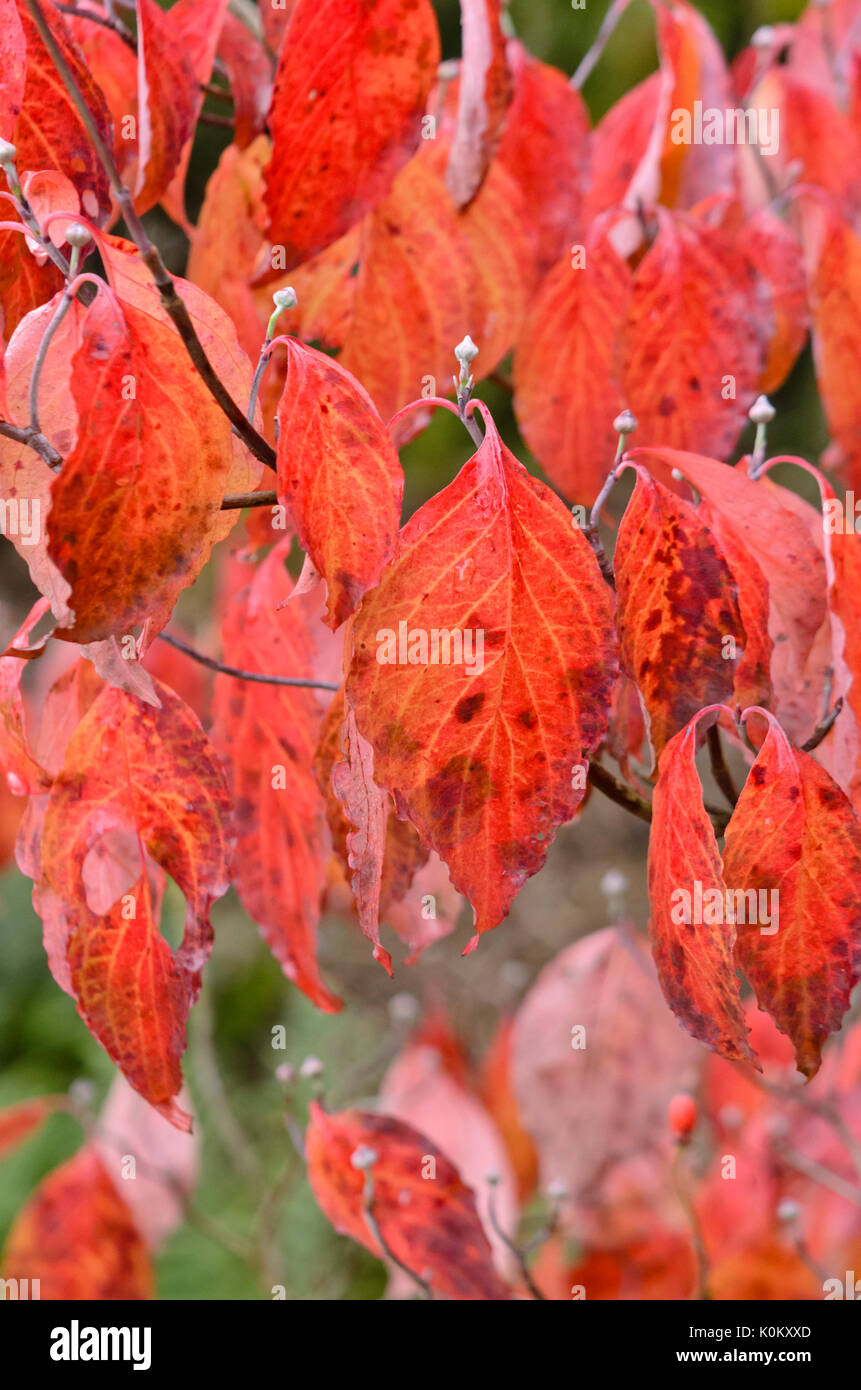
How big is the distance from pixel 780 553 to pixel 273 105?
345mm

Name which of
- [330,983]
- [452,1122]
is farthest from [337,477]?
[330,983]

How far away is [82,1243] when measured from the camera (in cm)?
122

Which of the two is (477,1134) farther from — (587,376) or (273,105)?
(273,105)

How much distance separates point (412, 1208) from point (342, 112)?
0.68m

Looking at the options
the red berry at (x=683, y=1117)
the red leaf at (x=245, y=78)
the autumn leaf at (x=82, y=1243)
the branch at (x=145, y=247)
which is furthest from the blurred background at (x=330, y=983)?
the branch at (x=145, y=247)

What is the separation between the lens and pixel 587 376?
81 cm

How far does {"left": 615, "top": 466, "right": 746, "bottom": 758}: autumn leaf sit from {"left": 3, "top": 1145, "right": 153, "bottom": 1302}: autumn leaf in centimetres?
99

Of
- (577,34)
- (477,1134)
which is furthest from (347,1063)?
(577,34)

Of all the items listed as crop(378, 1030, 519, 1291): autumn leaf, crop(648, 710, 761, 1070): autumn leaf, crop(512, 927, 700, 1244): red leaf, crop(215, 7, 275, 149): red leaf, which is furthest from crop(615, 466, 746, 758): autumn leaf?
crop(378, 1030, 519, 1291): autumn leaf

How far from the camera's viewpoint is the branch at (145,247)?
0.45 metres

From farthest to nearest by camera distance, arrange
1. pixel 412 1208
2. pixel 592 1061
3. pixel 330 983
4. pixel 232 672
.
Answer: pixel 330 983, pixel 592 1061, pixel 412 1208, pixel 232 672

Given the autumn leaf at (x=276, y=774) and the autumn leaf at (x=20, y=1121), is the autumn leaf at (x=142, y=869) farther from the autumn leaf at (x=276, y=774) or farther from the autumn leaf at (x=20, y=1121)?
the autumn leaf at (x=20, y=1121)

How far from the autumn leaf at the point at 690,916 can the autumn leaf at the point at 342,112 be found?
0.34 m

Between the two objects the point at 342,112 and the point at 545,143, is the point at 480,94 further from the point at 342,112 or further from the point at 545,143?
the point at 545,143
